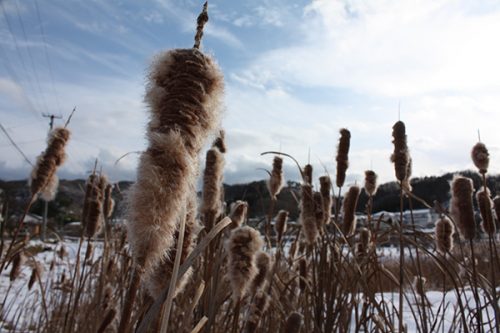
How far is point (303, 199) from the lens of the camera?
9.83 feet

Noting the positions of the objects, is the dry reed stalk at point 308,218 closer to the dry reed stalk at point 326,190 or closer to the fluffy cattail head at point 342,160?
the dry reed stalk at point 326,190

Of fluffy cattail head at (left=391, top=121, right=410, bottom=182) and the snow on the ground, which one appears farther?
the snow on the ground

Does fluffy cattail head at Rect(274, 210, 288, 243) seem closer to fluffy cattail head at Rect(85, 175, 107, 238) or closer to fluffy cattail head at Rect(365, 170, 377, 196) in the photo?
fluffy cattail head at Rect(365, 170, 377, 196)

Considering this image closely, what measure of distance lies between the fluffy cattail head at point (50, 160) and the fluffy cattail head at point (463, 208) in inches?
90.1

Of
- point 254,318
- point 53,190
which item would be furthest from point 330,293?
point 53,190

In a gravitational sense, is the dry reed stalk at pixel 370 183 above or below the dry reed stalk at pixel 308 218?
above

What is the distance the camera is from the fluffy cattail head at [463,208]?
2.38 m

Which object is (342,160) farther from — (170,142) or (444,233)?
(170,142)

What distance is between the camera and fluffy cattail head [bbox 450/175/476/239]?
238 cm

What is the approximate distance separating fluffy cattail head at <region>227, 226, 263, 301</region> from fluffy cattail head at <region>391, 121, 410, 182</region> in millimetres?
971

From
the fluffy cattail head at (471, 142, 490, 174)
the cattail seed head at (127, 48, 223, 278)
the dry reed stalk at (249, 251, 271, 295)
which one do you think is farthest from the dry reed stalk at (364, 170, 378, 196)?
the cattail seed head at (127, 48, 223, 278)

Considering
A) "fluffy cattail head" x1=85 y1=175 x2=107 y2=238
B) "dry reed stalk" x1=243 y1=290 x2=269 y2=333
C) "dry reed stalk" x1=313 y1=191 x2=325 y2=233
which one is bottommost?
"dry reed stalk" x1=243 y1=290 x2=269 y2=333

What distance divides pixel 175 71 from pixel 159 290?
0.60 m

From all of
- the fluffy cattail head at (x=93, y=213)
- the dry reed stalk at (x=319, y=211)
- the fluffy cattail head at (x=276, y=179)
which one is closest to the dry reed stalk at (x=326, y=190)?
the dry reed stalk at (x=319, y=211)
